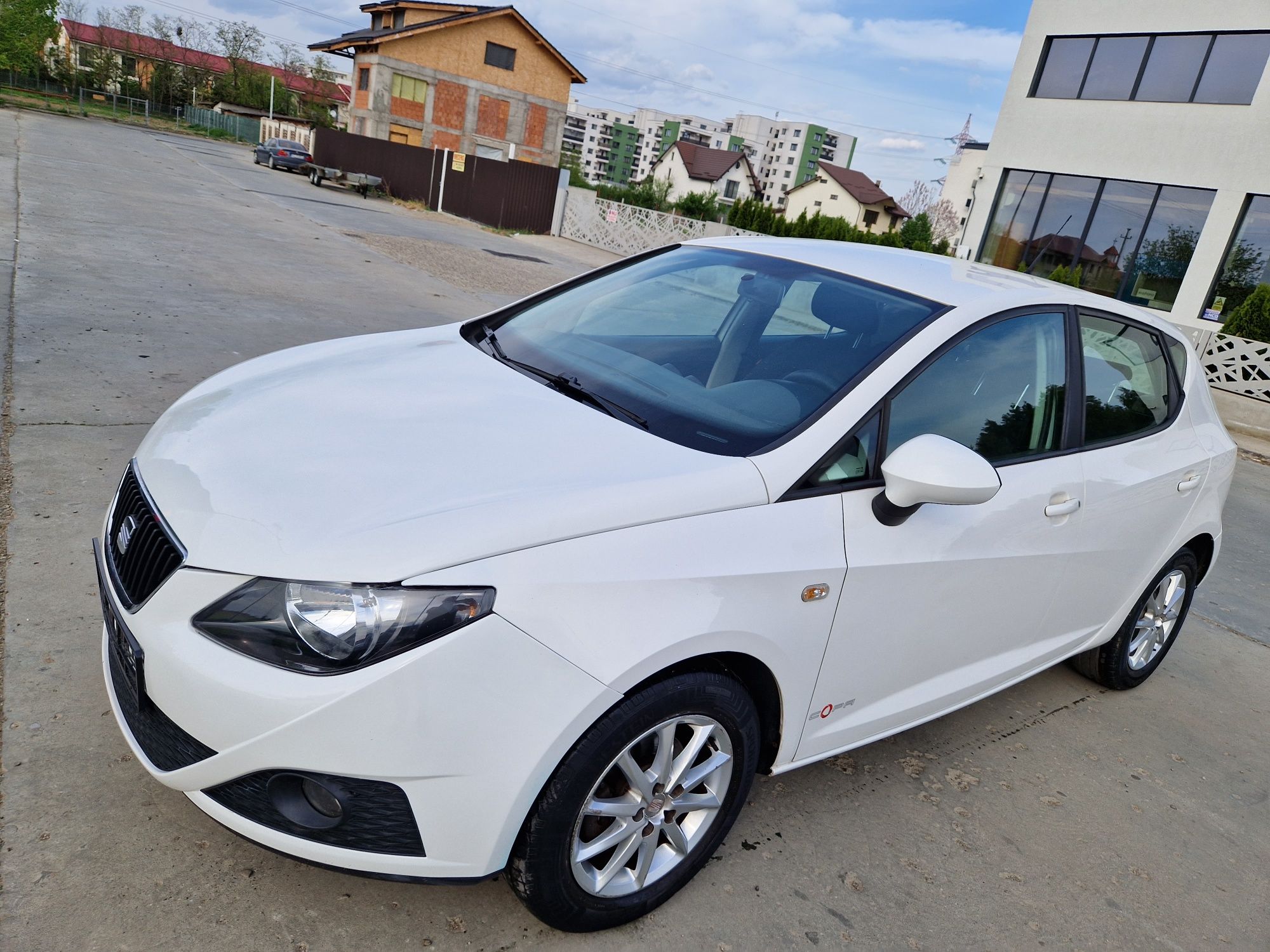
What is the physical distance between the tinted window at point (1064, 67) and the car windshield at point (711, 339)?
785 inches

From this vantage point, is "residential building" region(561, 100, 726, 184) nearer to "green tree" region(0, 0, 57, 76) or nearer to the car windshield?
"green tree" region(0, 0, 57, 76)

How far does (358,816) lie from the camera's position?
177 centimetres

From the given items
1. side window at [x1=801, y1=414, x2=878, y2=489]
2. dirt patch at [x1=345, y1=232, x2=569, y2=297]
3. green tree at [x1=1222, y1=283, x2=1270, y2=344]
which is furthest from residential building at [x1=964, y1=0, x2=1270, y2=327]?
side window at [x1=801, y1=414, x2=878, y2=489]

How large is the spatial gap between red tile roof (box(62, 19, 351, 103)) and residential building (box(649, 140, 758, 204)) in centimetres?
2841

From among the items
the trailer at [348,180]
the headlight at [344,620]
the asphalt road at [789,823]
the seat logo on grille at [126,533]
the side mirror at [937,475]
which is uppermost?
the side mirror at [937,475]

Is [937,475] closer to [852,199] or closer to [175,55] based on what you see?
[852,199]

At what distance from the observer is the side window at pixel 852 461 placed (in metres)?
2.23

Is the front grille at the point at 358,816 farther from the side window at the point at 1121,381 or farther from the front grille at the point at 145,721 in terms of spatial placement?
the side window at the point at 1121,381

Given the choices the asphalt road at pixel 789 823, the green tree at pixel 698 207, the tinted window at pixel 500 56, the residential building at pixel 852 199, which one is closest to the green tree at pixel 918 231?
the green tree at pixel 698 207

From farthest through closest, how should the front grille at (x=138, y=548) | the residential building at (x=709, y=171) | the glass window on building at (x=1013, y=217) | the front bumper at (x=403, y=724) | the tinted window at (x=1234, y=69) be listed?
the residential building at (x=709, y=171)
the glass window on building at (x=1013, y=217)
the tinted window at (x=1234, y=69)
the front grille at (x=138, y=548)
the front bumper at (x=403, y=724)

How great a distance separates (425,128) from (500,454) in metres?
46.7

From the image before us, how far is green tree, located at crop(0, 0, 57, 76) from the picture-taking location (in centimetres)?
5144

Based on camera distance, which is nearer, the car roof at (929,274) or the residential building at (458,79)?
the car roof at (929,274)

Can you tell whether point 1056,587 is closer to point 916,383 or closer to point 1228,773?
point 916,383
